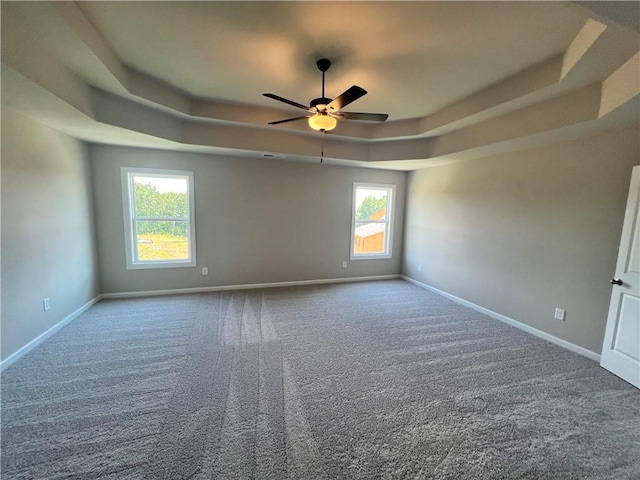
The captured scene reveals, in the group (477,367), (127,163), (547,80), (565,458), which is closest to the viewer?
(565,458)

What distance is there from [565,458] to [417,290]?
340cm

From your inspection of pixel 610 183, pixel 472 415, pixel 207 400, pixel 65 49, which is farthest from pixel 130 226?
pixel 610 183

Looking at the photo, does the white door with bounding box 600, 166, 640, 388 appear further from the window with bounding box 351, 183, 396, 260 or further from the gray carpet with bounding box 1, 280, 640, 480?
the window with bounding box 351, 183, 396, 260

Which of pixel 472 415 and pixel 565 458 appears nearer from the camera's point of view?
pixel 565 458

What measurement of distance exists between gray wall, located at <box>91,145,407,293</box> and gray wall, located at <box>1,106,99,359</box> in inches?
13.3

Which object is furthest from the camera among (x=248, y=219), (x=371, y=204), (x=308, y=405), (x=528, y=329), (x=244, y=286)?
(x=371, y=204)

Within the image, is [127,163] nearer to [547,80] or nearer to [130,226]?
[130,226]

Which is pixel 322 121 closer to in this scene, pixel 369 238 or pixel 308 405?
pixel 308 405

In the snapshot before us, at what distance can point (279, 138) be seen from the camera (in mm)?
4090

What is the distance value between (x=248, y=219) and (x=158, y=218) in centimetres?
142

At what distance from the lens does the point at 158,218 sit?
4270mm

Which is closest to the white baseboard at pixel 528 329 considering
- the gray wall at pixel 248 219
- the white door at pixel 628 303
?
the white door at pixel 628 303

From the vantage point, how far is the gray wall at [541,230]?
268 cm

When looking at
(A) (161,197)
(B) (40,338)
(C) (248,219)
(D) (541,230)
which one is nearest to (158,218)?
(A) (161,197)
